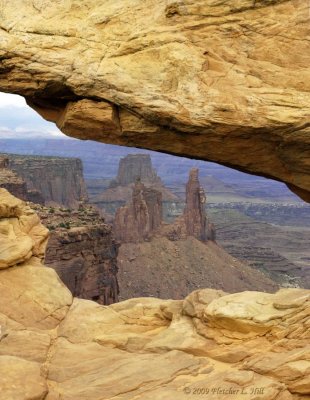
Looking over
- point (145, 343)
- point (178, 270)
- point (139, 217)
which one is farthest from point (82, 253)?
point (139, 217)

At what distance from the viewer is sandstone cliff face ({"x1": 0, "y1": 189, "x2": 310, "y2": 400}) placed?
52.4ft

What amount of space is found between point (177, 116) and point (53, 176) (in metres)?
126

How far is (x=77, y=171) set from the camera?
484ft

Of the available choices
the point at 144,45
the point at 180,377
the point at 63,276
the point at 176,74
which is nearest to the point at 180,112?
the point at 176,74

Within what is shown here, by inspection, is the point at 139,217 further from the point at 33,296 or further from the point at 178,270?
the point at 33,296

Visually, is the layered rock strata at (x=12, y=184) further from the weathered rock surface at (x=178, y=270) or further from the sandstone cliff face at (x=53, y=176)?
the sandstone cliff face at (x=53, y=176)

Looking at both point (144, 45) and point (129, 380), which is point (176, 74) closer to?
point (144, 45)

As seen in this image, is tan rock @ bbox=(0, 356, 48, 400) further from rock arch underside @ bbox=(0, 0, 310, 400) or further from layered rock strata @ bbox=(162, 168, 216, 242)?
layered rock strata @ bbox=(162, 168, 216, 242)

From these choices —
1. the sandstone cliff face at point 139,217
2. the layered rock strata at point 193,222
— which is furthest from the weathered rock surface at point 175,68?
the layered rock strata at point 193,222

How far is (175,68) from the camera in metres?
16.8

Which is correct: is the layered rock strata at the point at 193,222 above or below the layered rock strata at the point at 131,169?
below

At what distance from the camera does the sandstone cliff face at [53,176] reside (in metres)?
134

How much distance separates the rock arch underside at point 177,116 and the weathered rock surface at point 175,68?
0.10ft

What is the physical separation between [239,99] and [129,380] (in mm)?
8439
